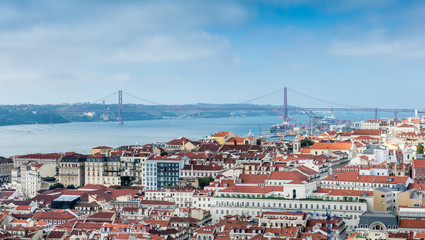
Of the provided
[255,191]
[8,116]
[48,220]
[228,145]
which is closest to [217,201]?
[255,191]

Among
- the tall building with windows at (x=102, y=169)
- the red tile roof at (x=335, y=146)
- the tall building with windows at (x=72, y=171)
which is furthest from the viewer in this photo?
the red tile roof at (x=335, y=146)

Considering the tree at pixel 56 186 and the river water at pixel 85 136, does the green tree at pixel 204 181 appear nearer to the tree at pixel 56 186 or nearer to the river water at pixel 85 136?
the tree at pixel 56 186

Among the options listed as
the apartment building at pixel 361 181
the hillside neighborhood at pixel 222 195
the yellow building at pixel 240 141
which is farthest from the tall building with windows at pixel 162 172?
the yellow building at pixel 240 141

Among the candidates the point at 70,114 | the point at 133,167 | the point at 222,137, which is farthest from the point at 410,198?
the point at 70,114

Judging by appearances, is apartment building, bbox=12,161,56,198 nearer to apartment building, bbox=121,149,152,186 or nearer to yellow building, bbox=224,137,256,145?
apartment building, bbox=121,149,152,186

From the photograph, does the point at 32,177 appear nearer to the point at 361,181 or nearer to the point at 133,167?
the point at 133,167
